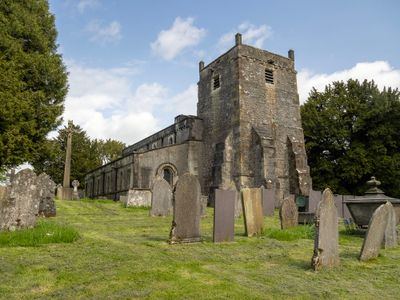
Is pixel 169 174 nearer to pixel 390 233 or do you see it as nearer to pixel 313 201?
pixel 313 201

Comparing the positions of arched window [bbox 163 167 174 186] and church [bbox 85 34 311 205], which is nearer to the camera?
church [bbox 85 34 311 205]

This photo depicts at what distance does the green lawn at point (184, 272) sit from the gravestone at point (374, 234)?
17cm

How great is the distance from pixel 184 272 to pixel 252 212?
4.30 m

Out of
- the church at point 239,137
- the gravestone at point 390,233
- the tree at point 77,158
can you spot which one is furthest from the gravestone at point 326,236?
the tree at point 77,158

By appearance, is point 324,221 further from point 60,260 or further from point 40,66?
point 40,66

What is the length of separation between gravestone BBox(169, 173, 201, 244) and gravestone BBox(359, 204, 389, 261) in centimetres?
339

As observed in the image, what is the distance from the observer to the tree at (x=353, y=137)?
90.6 ft

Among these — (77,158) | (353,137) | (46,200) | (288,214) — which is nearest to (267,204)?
(288,214)

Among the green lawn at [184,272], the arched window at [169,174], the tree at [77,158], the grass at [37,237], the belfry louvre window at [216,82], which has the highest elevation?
the belfry louvre window at [216,82]

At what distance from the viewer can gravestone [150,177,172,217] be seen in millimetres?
14047

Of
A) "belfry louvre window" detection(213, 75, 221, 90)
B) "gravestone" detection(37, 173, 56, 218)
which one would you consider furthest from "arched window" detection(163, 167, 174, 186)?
"gravestone" detection(37, 173, 56, 218)

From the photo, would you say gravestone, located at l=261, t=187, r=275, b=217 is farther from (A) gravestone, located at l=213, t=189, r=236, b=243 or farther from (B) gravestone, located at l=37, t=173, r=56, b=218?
(B) gravestone, located at l=37, t=173, r=56, b=218

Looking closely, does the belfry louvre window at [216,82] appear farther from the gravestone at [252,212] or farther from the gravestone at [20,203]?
the gravestone at [20,203]

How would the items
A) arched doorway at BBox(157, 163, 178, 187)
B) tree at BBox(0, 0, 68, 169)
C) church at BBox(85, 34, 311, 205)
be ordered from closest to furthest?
tree at BBox(0, 0, 68, 169), church at BBox(85, 34, 311, 205), arched doorway at BBox(157, 163, 178, 187)
